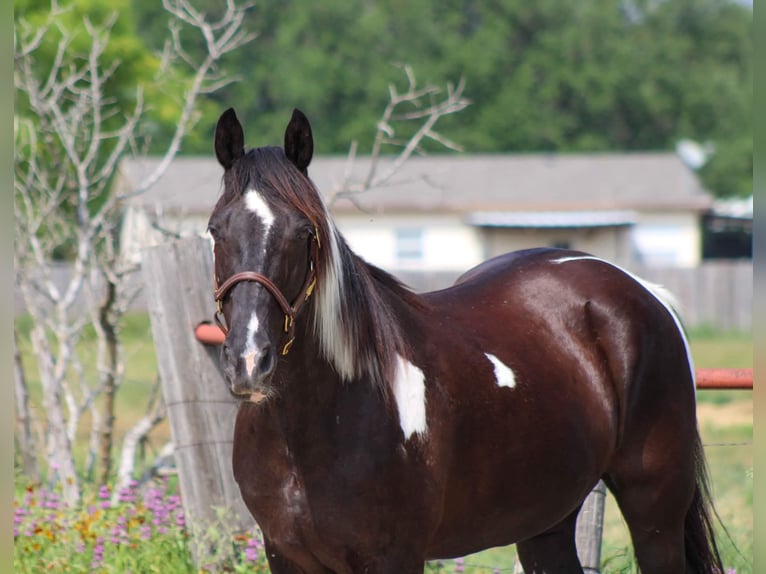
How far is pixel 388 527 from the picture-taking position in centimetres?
280

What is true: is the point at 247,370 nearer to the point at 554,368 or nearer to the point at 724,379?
the point at 554,368

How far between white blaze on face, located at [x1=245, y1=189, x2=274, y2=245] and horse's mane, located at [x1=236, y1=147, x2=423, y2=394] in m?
0.03

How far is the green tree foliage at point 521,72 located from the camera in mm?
43469

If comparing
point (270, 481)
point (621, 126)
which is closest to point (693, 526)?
point (270, 481)

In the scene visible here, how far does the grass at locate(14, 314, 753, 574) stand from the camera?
14.4ft

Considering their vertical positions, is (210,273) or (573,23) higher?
(573,23)

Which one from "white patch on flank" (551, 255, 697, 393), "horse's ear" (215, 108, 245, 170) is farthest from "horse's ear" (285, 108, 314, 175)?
"white patch on flank" (551, 255, 697, 393)

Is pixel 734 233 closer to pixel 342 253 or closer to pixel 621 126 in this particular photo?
pixel 621 126

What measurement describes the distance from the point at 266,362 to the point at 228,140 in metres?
0.70

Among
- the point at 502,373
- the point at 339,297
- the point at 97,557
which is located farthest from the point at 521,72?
the point at 339,297

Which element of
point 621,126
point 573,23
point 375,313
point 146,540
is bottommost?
point 146,540

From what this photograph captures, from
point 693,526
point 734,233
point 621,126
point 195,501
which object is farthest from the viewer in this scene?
point 621,126

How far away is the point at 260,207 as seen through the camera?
103 inches

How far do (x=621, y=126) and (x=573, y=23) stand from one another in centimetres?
542
